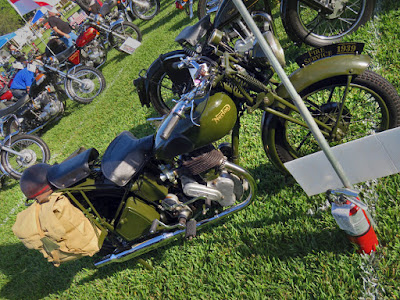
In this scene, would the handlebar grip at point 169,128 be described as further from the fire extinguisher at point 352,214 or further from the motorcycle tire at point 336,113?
the fire extinguisher at point 352,214

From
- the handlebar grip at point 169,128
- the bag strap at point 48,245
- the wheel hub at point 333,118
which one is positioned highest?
the handlebar grip at point 169,128

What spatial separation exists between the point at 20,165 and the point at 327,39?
6.28 m

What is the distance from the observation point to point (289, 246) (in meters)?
2.22

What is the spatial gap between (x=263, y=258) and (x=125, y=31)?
9.94 m

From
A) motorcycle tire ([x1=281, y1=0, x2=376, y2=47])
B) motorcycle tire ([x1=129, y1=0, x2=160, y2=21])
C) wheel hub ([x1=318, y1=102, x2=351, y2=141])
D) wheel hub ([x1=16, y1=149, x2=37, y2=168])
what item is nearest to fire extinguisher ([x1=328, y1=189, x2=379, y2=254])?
wheel hub ([x1=318, y1=102, x2=351, y2=141])

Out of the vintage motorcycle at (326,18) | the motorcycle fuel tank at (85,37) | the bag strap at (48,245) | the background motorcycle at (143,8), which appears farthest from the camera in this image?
the background motorcycle at (143,8)

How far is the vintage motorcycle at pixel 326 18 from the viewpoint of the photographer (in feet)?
11.3

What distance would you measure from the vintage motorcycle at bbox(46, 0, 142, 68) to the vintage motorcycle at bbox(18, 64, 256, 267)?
7.90 m

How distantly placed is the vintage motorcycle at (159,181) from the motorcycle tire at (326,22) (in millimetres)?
2213

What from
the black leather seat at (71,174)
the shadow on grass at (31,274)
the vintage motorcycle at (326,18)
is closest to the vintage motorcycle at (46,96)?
the shadow on grass at (31,274)

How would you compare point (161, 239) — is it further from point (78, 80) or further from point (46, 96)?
point (46, 96)

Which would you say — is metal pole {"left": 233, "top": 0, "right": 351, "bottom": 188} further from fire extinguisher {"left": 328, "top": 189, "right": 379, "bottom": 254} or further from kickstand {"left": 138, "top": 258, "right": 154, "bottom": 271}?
kickstand {"left": 138, "top": 258, "right": 154, "bottom": 271}

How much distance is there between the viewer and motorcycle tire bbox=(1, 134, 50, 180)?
6.07 metres

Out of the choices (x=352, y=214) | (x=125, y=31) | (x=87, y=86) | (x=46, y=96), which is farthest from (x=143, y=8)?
(x=352, y=214)
